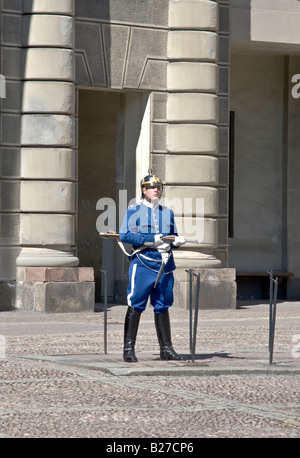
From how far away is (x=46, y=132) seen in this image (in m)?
16.8

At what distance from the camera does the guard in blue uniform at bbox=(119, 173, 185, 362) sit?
1030 centimetres

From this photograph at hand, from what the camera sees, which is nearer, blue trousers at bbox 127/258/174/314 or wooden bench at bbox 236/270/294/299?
blue trousers at bbox 127/258/174/314

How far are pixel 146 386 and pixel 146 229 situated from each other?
1.89 m

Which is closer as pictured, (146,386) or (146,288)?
(146,386)

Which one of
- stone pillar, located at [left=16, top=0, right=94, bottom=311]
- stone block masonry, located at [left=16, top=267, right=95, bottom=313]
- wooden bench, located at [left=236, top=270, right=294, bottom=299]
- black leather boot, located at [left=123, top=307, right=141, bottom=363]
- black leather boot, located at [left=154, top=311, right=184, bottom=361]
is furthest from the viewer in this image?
wooden bench, located at [left=236, top=270, right=294, bottom=299]

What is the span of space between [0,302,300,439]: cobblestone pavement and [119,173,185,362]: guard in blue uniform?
262 millimetres

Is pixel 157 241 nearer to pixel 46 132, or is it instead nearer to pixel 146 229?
pixel 146 229
